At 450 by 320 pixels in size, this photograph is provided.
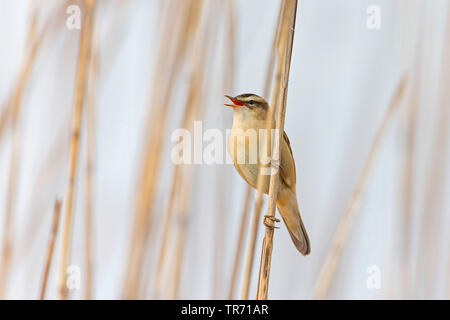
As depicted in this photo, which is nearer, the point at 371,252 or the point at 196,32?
the point at 196,32

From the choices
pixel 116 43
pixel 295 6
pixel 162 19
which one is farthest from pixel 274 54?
pixel 116 43

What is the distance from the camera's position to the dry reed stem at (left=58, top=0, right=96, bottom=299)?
1270 mm

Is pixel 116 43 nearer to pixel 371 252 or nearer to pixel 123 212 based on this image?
pixel 123 212

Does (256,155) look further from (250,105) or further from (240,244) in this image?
(240,244)

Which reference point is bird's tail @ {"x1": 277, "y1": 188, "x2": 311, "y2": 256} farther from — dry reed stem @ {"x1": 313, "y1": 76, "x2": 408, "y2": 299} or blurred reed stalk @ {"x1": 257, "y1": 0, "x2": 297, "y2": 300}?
blurred reed stalk @ {"x1": 257, "y1": 0, "x2": 297, "y2": 300}

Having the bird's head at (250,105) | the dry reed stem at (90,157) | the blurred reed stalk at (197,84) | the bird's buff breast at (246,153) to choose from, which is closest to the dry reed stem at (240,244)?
the blurred reed stalk at (197,84)

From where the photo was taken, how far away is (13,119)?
1445 mm

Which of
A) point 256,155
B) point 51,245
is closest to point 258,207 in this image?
point 51,245

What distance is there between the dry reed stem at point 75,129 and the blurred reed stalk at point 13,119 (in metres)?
0.14

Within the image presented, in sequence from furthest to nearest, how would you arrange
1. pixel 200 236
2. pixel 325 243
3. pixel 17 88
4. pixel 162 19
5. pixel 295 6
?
pixel 325 243, pixel 200 236, pixel 162 19, pixel 17 88, pixel 295 6

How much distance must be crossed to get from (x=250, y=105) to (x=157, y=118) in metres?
0.56

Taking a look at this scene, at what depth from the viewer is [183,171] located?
1.61 metres

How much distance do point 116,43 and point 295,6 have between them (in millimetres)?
576

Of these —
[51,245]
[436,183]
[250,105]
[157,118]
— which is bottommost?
[51,245]
